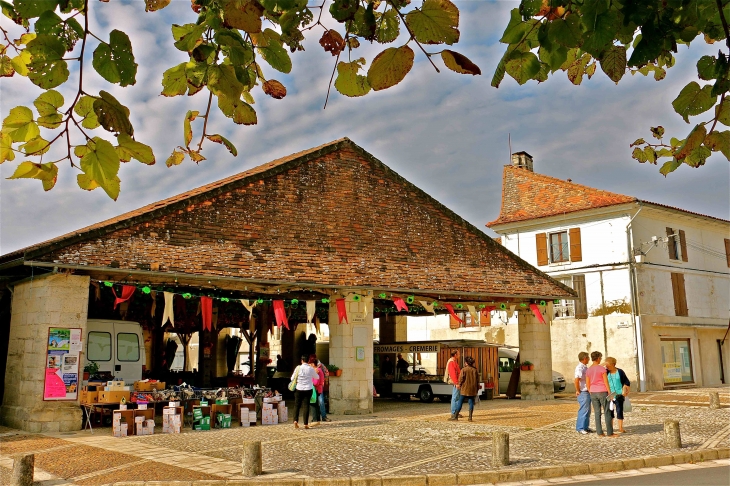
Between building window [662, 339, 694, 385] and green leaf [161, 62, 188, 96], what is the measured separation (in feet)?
98.2

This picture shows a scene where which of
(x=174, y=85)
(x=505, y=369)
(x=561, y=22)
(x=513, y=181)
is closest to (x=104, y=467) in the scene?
(x=174, y=85)

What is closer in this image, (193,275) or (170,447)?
(170,447)

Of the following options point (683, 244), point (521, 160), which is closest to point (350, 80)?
point (683, 244)

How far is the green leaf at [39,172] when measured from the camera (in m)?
2.87

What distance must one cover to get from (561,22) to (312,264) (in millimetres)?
14702

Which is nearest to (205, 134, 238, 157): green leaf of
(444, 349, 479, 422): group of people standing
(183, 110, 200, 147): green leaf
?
(183, 110, 200, 147): green leaf

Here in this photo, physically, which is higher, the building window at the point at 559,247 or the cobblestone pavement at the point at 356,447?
the building window at the point at 559,247

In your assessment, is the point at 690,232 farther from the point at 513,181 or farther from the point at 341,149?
the point at 341,149

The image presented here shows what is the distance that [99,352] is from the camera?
632 inches

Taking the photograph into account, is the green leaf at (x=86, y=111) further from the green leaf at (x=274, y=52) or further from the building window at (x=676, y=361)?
the building window at (x=676, y=361)

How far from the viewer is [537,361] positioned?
71.2 ft

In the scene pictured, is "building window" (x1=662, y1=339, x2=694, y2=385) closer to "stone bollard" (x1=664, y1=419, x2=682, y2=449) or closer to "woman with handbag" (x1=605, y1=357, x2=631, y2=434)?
"woman with handbag" (x1=605, y1=357, x2=631, y2=434)

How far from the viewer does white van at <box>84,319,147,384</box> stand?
15.9m

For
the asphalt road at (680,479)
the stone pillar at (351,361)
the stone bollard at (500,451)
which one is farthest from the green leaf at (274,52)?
the stone pillar at (351,361)
